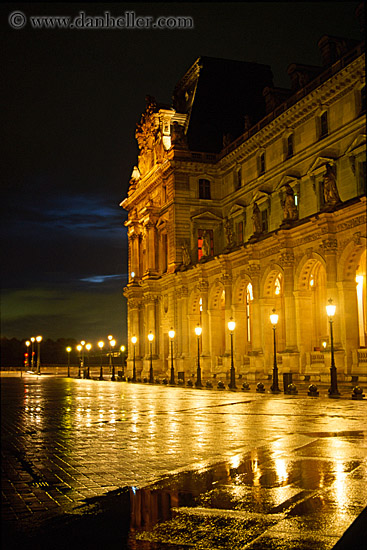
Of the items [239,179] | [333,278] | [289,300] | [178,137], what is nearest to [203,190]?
[239,179]

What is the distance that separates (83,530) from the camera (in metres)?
6.52

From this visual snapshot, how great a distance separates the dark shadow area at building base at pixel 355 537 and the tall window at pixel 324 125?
4223cm

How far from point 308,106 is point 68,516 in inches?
1751

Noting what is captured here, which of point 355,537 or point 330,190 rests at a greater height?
point 330,190

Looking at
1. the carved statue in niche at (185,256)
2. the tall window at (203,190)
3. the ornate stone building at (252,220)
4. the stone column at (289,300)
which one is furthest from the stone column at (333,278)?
the tall window at (203,190)

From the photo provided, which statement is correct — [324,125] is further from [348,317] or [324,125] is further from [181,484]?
[181,484]

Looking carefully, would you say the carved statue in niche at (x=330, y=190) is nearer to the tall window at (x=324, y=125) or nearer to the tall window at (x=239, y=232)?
the tall window at (x=324, y=125)

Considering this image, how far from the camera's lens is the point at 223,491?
8.68m

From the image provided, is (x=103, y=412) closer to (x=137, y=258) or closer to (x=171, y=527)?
(x=171, y=527)

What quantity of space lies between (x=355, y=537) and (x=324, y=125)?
43629mm

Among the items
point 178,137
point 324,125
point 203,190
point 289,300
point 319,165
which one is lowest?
point 289,300

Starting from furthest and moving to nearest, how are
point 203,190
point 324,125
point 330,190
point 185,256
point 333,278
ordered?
point 203,190 < point 185,256 < point 324,125 < point 330,190 < point 333,278

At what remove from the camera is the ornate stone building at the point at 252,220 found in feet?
130

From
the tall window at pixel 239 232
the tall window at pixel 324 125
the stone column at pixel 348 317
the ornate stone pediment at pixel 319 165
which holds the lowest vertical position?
the stone column at pixel 348 317
